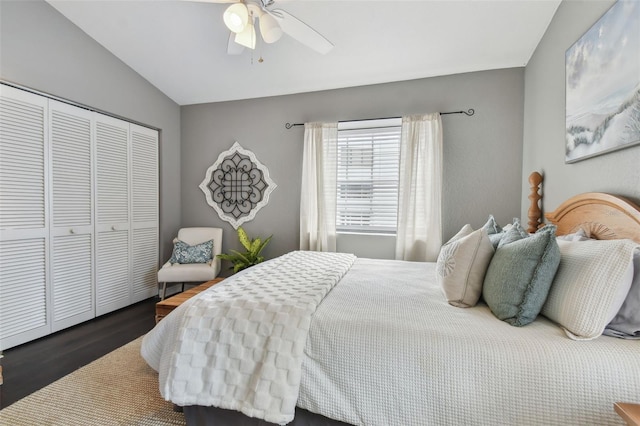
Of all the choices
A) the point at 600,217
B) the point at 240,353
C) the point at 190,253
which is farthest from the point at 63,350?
the point at 600,217

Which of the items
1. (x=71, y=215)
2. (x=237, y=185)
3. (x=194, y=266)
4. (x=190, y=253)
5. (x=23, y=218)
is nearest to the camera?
(x=23, y=218)

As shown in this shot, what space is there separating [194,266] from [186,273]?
11 centimetres

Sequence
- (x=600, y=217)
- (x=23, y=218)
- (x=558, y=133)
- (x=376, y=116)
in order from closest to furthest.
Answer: (x=600, y=217), (x=558, y=133), (x=23, y=218), (x=376, y=116)

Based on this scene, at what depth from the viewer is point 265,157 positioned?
11.5 ft

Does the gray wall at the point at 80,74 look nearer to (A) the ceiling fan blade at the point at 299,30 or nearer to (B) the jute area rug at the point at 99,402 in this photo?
(B) the jute area rug at the point at 99,402

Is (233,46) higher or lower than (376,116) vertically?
higher

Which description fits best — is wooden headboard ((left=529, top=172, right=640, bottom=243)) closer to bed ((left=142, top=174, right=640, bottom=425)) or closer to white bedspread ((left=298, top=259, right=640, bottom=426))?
bed ((left=142, top=174, right=640, bottom=425))

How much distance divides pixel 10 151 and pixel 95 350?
1681mm

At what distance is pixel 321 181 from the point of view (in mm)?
3189

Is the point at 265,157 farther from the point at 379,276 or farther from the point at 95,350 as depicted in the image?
the point at 95,350

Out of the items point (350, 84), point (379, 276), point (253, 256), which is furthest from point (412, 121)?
point (253, 256)

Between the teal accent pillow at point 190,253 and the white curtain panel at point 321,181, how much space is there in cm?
124

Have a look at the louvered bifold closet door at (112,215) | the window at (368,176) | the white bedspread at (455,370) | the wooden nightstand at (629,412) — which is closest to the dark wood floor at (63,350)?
the louvered bifold closet door at (112,215)

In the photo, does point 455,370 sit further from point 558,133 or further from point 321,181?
point 321,181
